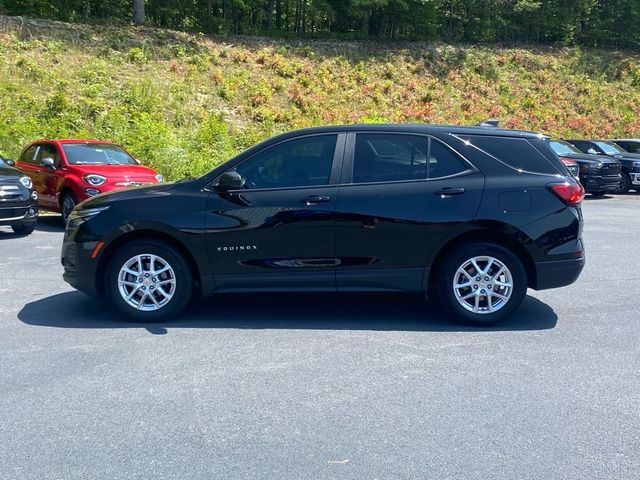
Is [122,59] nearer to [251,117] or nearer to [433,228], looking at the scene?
[251,117]

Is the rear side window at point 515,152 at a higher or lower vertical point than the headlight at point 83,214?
higher

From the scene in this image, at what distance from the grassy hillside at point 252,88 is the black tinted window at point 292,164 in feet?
40.4

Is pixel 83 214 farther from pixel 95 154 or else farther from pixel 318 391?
pixel 95 154

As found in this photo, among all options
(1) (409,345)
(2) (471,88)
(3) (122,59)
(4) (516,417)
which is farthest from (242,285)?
(2) (471,88)

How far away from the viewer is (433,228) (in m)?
6.14

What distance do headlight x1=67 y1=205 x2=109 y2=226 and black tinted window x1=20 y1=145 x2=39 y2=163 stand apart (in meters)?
8.66

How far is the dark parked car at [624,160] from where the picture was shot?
2141cm

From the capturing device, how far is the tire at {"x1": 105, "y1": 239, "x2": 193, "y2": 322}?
6293 millimetres

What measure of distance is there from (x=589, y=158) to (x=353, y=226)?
15.9 meters

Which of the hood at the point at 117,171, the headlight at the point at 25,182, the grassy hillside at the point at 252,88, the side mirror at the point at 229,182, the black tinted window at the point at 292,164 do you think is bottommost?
the headlight at the point at 25,182

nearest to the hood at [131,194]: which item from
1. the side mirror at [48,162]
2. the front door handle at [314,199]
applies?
the front door handle at [314,199]

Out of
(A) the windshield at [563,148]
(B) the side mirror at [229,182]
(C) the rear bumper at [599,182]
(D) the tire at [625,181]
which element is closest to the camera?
(B) the side mirror at [229,182]

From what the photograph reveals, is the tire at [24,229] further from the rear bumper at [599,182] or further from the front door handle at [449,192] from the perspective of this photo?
Result: the rear bumper at [599,182]

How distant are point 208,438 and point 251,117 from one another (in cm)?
2330
